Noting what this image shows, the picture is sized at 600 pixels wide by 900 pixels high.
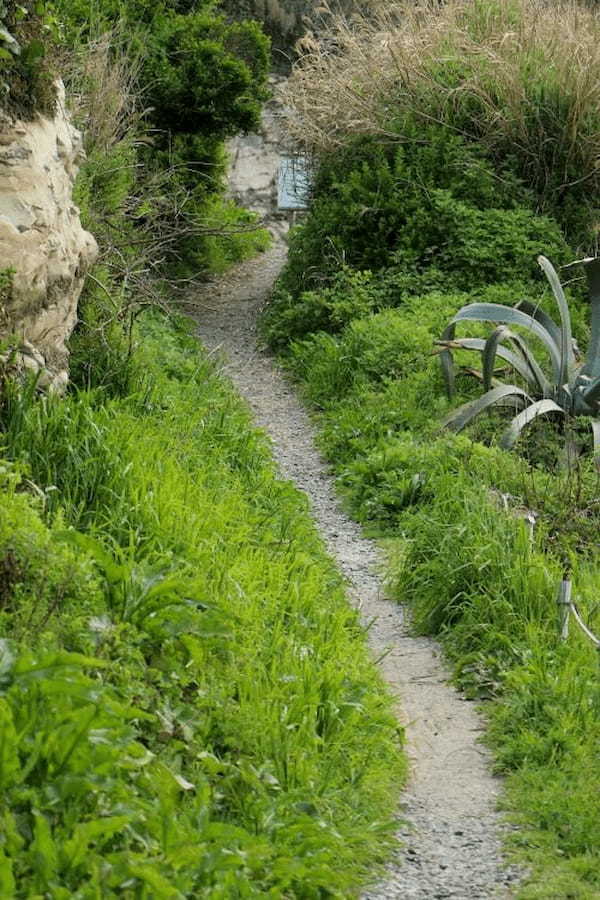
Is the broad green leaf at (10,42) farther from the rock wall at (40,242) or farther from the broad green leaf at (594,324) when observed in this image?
the broad green leaf at (594,324)

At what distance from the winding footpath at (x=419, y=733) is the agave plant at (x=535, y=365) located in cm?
120

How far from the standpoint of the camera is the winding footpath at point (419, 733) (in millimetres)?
4484

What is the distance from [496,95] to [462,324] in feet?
10.3

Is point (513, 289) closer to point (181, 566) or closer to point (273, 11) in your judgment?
point (181, 566)

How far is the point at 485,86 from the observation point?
12781 mm

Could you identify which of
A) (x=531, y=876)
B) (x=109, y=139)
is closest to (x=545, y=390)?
(x=109, y=139)

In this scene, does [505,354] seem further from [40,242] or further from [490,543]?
[40,242]

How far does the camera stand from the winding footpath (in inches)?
177

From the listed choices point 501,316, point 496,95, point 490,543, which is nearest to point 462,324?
point 501,316

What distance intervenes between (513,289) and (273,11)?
10.0 metres

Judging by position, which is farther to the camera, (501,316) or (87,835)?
(501,316)

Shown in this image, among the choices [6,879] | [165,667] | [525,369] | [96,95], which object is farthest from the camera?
[96,95]

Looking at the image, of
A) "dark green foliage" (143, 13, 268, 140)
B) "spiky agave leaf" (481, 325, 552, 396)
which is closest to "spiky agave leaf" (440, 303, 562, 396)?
"spiky agave leaf" (481, 325, 552, 396)

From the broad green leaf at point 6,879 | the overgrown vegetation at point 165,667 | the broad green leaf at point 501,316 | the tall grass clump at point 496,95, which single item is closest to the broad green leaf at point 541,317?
the broad green leaf at point 501,316
